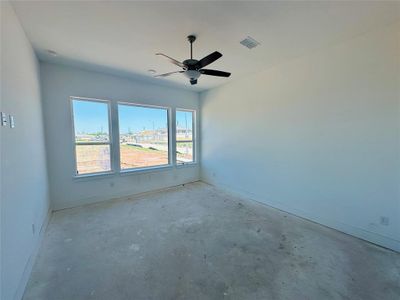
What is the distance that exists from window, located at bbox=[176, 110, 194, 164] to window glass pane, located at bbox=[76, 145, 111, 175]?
5.93ft

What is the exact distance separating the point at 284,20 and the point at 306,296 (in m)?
2.83

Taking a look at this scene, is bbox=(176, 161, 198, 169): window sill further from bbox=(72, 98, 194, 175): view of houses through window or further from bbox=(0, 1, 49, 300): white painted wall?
bbox=(0, 1, 49, 300): white painted wall

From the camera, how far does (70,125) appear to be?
3.50 meters

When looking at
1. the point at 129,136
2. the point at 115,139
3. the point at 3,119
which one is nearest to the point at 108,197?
the point at 115,139

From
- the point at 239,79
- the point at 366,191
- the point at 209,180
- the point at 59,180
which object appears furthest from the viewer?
the point at 209,180

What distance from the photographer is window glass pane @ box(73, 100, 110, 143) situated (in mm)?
3652

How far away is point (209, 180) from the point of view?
5219mm

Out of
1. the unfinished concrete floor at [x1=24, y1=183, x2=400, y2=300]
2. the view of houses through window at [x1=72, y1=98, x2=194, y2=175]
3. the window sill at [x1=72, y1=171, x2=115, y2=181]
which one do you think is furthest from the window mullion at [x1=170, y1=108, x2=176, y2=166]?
the unfinished concrete floor at [x1=24, y1=183, x2=400, y2=300]

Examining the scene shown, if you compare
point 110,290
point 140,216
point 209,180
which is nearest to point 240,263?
point 110,290

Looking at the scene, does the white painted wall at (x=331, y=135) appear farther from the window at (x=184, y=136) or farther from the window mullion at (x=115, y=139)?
the window mullion at (x=115, y=139)

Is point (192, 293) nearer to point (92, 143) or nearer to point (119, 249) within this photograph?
point (119, 249)

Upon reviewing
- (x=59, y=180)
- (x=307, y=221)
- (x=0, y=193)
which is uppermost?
(x=0, y=193)

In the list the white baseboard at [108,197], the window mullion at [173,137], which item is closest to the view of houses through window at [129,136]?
the window mullion at [173,137]

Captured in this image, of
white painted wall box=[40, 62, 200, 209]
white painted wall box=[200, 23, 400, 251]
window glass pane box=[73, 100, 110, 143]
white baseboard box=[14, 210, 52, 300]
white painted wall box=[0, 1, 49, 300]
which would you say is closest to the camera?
white painted wall box=[0, 1, 49, 300]
